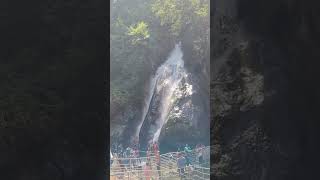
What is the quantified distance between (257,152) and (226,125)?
18 centimetres

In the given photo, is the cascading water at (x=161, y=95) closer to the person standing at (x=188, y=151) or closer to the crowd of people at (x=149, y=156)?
the crowd of people at (x=149, y=156)

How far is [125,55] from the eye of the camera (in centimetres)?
Result: 2323

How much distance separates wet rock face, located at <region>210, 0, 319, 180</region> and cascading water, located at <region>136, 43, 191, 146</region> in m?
20.9

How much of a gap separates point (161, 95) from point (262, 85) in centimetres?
2154

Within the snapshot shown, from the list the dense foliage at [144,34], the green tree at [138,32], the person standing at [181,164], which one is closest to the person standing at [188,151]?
the person standing at [181,164]

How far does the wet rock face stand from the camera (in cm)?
176

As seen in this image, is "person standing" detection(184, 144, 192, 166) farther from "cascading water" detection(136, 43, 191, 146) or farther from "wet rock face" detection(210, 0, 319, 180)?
"wet rock face" detection(210, 0, 319, 180)

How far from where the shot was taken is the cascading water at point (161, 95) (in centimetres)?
2286

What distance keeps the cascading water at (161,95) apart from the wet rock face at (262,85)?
68.5 ft

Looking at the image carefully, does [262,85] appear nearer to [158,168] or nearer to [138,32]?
[158,168]

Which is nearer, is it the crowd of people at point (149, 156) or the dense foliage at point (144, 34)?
the crowd of people at point (149, 156)

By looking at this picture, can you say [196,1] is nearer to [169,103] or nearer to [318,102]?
[169,103]

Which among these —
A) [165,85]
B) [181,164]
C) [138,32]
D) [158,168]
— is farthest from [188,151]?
[138,32]
